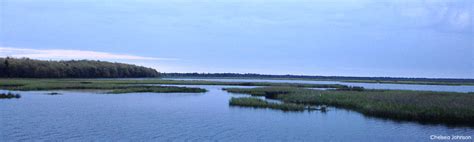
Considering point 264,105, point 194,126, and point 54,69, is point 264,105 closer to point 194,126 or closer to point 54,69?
point 194,126

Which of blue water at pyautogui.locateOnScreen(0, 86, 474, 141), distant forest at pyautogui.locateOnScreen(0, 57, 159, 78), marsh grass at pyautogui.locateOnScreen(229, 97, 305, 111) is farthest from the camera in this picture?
distant forest at pyautogui.locateOnScreen(0, 57, 159, 78)

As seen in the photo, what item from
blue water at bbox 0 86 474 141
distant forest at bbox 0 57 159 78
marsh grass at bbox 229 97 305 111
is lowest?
blue water at bbox 0 86 474 141

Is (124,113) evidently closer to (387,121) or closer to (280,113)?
(280,113)

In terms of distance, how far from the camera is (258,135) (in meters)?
20.7

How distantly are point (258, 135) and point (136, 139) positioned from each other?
5126 mm

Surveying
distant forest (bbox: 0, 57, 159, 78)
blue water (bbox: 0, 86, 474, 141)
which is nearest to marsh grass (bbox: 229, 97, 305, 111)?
blue water (bbox: 0, 86, 474, 141)

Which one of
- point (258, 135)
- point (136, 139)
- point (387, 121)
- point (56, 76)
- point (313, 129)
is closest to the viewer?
point (136, 139)

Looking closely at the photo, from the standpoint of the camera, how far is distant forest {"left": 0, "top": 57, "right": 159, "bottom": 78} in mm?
86188

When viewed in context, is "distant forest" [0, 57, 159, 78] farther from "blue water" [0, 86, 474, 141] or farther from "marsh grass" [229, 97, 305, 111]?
"marsh grass" [229, 97, 305, 111]

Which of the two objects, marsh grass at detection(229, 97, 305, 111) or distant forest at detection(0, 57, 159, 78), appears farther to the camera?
distant forest at detection(0, 57, 159, 78)

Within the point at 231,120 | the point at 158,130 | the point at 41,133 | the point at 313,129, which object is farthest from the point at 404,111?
the point at 41,133

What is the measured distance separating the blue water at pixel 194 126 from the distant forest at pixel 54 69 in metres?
61.6

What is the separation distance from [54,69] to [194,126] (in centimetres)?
7734

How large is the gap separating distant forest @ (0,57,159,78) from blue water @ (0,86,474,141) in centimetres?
6159
